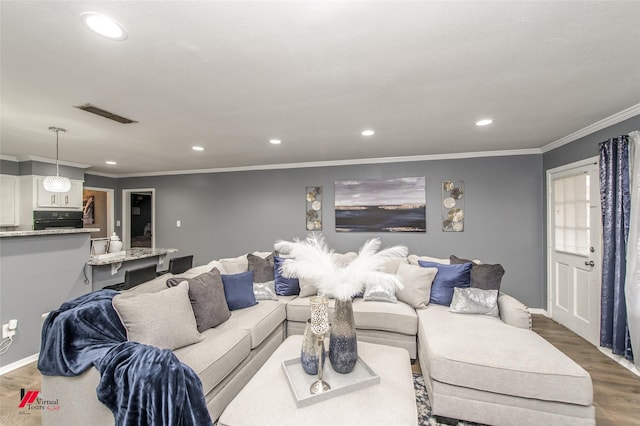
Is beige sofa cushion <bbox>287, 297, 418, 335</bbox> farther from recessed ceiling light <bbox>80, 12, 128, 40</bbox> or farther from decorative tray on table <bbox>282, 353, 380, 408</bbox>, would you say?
recessed ceiling light <bbox>80, 12, 128, 40</bbox>

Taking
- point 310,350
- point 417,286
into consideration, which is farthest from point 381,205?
point 310,350

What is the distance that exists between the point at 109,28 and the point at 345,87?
56.0 inches

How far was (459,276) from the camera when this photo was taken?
278 cm

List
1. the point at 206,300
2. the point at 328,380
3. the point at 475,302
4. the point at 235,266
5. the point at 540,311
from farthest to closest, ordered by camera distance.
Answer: the point at 540,311 < the point at 235,266 < the point at 475,302 < the point at 206,300 < the point at 328,380

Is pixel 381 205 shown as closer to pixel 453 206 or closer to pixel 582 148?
pixel 453 206

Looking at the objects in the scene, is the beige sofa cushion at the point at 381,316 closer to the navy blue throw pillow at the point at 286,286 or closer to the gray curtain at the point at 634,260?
the navy blue throw pillow at the point at 286,286

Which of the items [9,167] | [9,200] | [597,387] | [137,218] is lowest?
[597,387]

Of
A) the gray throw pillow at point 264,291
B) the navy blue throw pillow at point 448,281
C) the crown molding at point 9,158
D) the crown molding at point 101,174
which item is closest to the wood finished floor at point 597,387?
the navy blue throw pillow at point 448,281

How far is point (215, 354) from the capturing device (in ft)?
5.89

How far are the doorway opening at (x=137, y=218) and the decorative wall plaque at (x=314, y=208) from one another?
3.55 m

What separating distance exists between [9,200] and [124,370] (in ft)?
16.8

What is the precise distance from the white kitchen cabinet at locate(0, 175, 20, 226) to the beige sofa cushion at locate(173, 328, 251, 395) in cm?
462

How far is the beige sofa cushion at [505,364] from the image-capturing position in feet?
5.27

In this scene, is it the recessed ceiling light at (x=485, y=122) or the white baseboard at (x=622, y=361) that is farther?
the recessed ceiling light at (x=485, y=122)
